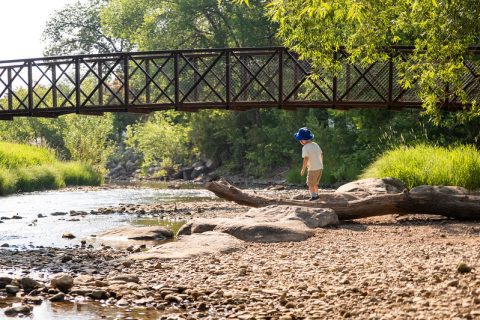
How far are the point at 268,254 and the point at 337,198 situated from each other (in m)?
4.02

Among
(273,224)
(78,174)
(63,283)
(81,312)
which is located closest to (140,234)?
(273,224)

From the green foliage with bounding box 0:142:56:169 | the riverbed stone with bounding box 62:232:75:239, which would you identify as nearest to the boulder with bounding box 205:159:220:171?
the green foliage with bounding box 0:142:56:169

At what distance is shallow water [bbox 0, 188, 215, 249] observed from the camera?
14.8m

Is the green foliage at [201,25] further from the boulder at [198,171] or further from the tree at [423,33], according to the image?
the tree at [423,33]

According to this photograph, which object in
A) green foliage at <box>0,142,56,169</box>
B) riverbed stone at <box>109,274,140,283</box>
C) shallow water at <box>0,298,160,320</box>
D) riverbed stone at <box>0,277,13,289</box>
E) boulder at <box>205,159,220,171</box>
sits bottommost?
shallow water at <box>0,298,160,320</box>

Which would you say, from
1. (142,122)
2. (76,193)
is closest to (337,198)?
(76,193)

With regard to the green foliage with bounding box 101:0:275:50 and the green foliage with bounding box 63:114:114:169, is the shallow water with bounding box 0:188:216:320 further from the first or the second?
the green foliage with bounding box 101:0:275:50

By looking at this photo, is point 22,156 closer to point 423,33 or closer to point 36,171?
point 36,171

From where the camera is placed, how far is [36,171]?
1200 inches

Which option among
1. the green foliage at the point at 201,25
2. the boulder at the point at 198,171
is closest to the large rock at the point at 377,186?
the green foliage at the point at 201,25

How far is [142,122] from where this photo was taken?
58125mm

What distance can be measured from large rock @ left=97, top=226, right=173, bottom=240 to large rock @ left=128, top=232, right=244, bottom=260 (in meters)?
1.87

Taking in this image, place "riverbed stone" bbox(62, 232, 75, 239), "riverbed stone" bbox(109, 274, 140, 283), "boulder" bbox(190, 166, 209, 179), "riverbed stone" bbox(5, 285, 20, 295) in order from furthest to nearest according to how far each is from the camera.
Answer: "boulder" bbox(190, 166, 209, 179) < "riverbed stone" bbox(62, 232, 75, 239) < "riverbed stone" bbox(109, 274, 140, 283) < "riverbed stone" bbox(5, 285, 20, 295)

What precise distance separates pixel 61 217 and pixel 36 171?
40.0ft
